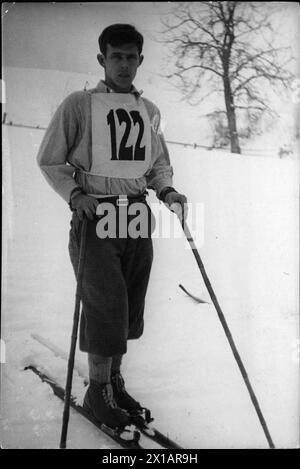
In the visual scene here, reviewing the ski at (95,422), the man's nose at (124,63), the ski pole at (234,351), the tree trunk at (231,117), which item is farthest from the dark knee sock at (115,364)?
the man's nose at (124,63)

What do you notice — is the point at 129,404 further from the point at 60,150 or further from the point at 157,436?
the point at 60,150

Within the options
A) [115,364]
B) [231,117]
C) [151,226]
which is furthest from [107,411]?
[231,117]

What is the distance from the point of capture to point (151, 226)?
2.00 metres

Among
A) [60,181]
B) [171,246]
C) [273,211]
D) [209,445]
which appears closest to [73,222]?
[60,181]

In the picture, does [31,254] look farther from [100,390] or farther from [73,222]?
[100,390]

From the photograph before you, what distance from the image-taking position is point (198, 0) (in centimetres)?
199

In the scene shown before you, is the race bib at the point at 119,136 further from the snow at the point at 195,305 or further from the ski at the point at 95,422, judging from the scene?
the ski at the point at 95,422

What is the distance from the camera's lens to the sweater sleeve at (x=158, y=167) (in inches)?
77.9

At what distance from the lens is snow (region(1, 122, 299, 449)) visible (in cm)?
198

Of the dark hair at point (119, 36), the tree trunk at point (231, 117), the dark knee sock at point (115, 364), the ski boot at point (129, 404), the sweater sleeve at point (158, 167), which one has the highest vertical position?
the dark hair at point (119, 36)

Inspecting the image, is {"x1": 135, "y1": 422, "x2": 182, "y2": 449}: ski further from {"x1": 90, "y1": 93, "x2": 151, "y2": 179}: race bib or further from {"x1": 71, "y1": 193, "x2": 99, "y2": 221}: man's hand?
{"x1": 90, "y1": 93, "x2": 151, "y2": 179}: race bib

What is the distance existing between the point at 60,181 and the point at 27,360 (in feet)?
2.78

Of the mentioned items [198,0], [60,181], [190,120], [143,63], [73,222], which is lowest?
[73,222]
